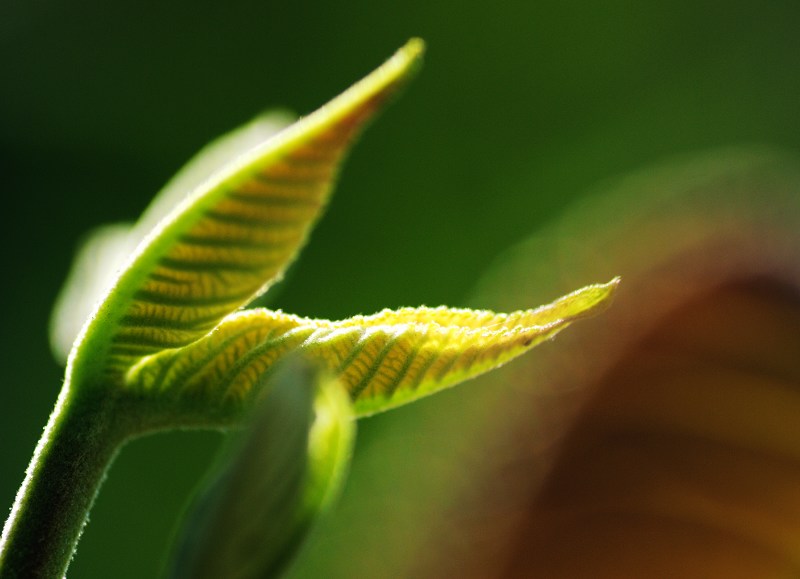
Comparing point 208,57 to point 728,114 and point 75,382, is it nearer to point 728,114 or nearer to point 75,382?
point 728,114

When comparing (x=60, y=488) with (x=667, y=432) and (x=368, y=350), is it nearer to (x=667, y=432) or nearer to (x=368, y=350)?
(x=368, y=350)

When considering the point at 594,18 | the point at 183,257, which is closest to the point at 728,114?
the point at 594,18

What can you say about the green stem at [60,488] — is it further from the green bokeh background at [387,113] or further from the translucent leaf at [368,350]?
the green bokeh background at [387,113]

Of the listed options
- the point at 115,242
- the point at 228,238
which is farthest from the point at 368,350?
the point at 115,242

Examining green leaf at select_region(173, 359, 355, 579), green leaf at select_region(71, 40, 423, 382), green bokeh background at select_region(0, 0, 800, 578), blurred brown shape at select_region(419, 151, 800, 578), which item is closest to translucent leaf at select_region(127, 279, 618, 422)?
green leaf at select_region(71, 40, 423, 382)

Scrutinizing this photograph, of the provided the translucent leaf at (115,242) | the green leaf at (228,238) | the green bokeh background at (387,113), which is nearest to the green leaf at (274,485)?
the green leaf at (228,238)

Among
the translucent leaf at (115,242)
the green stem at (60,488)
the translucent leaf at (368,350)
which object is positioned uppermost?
the translucent leaf at (115,242)
